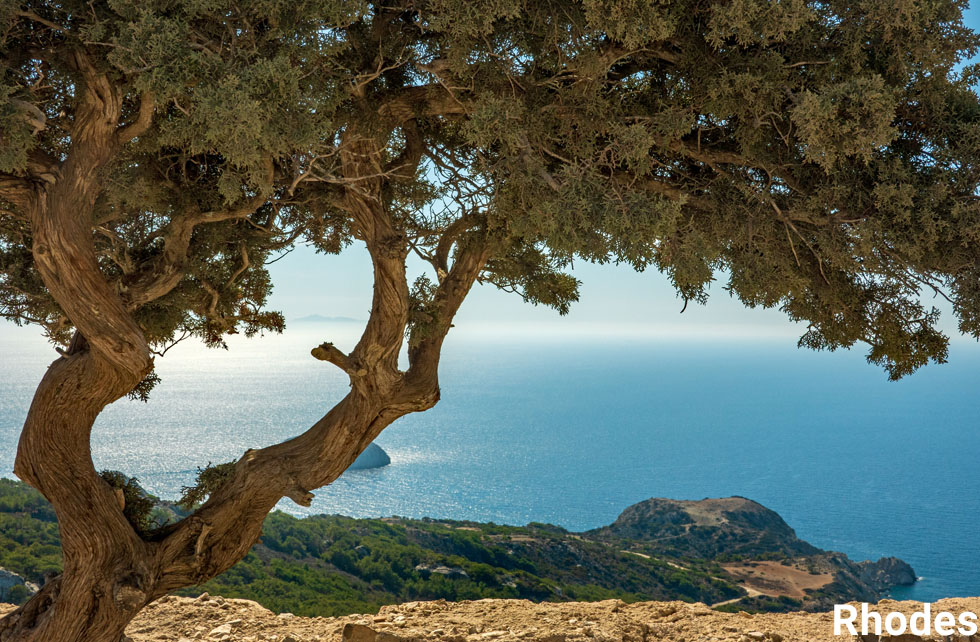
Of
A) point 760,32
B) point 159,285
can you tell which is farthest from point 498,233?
point 159,285

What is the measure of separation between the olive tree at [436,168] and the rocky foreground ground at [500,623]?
1066mm

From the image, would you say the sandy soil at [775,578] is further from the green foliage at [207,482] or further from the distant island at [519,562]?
the green foliage at [207,482]

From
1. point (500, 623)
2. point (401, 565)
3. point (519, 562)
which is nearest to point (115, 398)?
point (500, 623)

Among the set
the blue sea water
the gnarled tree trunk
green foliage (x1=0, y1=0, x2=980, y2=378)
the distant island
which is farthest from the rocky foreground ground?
the blue sea water

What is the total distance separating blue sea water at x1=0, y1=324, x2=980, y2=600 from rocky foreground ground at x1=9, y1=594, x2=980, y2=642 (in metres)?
8.98

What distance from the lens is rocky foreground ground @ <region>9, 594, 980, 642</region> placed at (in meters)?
4.57

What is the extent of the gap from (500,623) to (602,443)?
55894 millimetres

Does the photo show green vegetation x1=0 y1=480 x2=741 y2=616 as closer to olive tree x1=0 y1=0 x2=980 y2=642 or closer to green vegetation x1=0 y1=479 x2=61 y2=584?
green vegetation x1=0 y1=479 x2=61 y2=584

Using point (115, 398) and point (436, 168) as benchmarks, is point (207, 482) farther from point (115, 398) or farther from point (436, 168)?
point (436, 168)

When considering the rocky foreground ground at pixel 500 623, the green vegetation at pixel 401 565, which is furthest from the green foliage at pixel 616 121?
the green vegetation at pixel 401 565

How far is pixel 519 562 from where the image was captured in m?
17.1

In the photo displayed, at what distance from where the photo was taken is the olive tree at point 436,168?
2.97m

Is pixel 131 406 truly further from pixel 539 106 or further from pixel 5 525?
pixel 539 106

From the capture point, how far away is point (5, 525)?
39.8 ft
